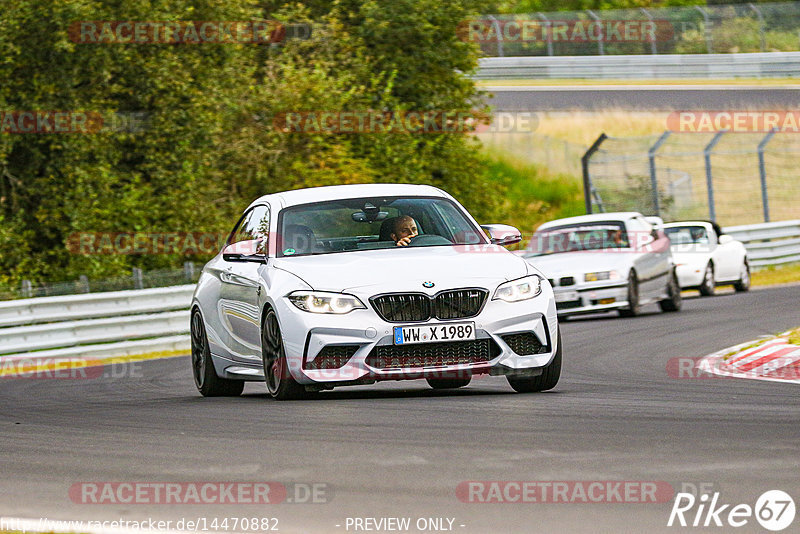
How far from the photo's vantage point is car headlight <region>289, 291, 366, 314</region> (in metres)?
10.1

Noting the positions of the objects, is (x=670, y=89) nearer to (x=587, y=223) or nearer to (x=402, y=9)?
(x=402, y=9)

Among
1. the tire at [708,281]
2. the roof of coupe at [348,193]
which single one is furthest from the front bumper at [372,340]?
the tire at [708,281]

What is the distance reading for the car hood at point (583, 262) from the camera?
71.8 ft

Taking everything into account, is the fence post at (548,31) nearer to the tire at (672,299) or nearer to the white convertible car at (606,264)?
the white convertible car at (606,264)

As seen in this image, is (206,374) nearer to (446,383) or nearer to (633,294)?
(446,383)

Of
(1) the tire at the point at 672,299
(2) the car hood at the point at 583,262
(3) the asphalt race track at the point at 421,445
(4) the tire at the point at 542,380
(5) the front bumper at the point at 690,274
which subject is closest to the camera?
(3) the asphalt race track at the point at 421,445

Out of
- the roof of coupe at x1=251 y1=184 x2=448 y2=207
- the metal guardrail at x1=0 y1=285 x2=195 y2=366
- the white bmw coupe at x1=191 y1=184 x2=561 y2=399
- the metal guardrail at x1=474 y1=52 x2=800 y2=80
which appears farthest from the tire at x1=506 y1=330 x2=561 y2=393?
the metal guardrail at x1=474 y1=52 x2=800 y2=80

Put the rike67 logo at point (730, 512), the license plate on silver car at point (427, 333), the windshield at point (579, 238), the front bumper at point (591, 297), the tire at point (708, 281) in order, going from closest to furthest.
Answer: the rike67 logo at point (730, 512), the license plate on silver car at point (427, 333), the front bumper at point (591, 297), the windshield at point (579, 238), the tire at point (708, 281)

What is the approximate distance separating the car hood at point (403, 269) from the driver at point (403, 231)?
322mm

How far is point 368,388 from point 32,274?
15975mm

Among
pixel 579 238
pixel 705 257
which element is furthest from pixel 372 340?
pixel 705 257

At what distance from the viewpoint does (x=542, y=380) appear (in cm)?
1069

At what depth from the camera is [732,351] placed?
14430 millimetres

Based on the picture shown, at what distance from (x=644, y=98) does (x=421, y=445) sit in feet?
138
